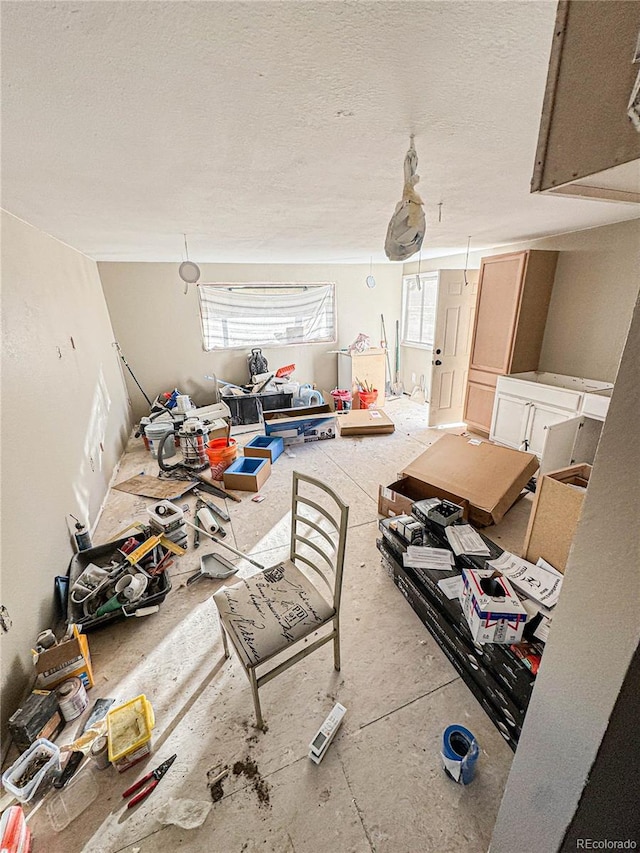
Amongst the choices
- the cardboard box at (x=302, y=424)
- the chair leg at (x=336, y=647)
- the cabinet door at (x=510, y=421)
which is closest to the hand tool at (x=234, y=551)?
the chair leg at (x=336, y=647)

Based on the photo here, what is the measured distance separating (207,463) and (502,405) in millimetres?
3274

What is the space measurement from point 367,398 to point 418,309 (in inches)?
72.2

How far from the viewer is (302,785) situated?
3.99 ft

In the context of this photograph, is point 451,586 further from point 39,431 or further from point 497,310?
point 497,310

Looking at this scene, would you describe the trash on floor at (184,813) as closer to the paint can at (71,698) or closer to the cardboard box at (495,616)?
the paint can at (71,698)

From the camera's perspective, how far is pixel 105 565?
7.07ft

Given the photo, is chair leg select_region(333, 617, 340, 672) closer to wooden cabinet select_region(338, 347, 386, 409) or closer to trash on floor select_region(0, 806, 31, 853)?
trash on floor select_region(0, 806, 31, 853)

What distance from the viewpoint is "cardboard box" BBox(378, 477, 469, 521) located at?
246 centimetres

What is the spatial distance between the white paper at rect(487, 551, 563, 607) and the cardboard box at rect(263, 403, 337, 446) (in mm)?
2488

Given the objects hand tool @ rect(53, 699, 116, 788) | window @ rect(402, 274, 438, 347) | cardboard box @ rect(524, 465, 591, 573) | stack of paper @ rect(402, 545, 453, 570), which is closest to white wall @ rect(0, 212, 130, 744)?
hand tool @ rect(53, 699, 116, 788)

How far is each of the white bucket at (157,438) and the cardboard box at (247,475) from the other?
3.21 feet

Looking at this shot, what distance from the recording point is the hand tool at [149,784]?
1185 millimetres

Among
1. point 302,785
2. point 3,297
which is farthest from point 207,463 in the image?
point 302,785

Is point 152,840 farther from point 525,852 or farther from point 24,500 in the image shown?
point 24,500
